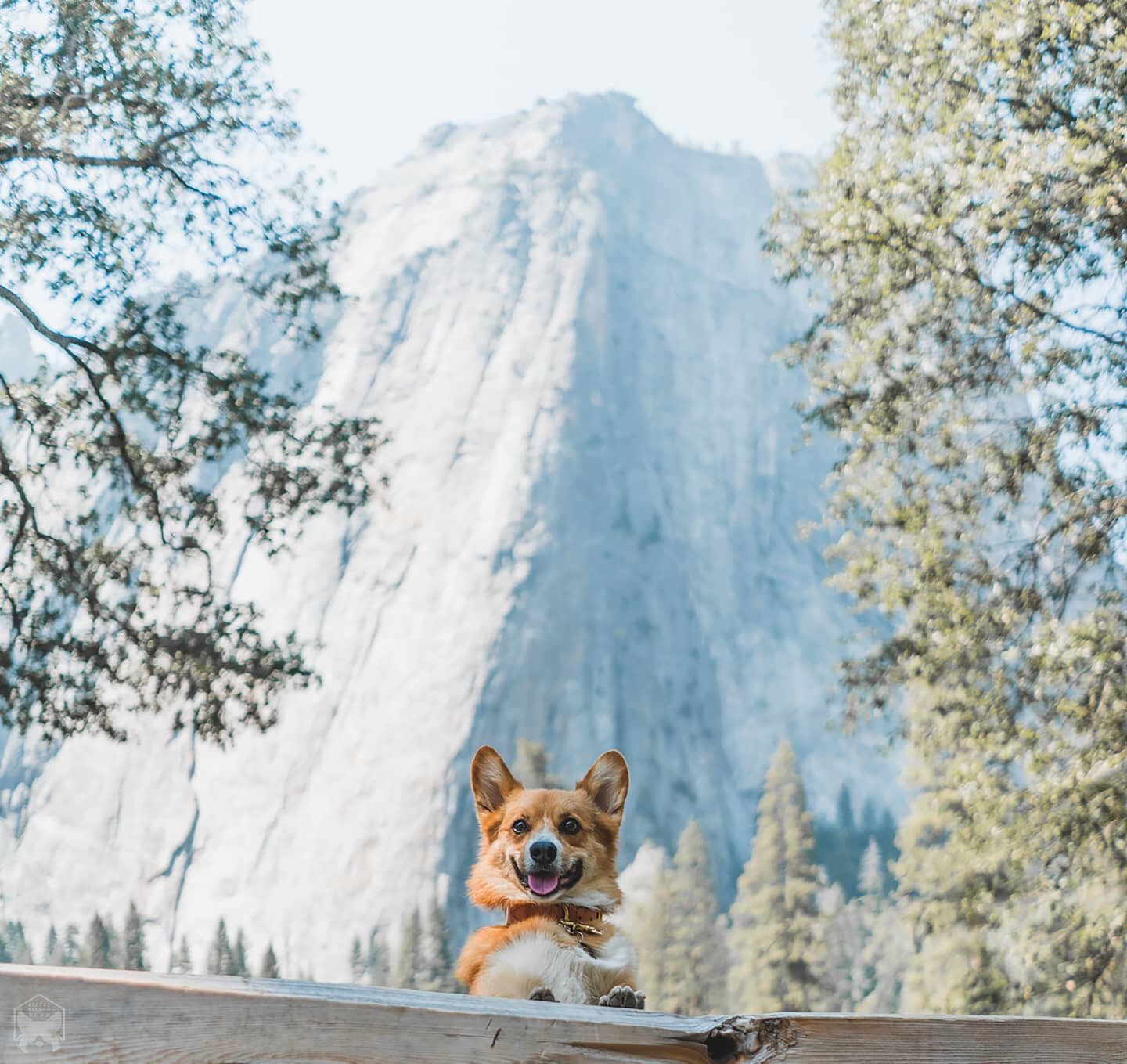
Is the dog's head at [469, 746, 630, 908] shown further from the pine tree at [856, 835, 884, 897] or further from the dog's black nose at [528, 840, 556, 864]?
the pine tree at [856, 835, 884, 897]

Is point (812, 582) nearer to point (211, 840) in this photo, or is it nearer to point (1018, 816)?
point (211, 840)

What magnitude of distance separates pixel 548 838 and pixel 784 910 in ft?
105

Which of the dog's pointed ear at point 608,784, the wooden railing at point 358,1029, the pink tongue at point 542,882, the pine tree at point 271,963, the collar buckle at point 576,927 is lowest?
the wooden railing at point 358,1029

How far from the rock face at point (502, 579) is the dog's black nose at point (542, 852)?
51.0 m

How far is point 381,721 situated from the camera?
2685 inches

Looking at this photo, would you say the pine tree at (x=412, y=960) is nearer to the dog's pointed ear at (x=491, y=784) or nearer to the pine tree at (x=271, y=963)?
the pine tree at (x=271, y=963)

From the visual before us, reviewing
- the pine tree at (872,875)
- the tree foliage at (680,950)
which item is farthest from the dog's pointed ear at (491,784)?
the pine tree at (872,875)

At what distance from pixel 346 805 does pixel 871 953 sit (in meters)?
29.6

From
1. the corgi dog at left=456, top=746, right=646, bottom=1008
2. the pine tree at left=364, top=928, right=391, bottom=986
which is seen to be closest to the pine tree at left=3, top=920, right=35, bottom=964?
the pine tree at left=364, top=928, right=391, bottom=986

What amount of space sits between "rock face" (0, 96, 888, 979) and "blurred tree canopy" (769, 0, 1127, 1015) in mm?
43073

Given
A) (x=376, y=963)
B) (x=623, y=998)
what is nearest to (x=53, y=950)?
(x=376, y=963)

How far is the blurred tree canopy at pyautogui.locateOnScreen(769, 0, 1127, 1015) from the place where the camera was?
29.8 ft

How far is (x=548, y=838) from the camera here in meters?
2.96

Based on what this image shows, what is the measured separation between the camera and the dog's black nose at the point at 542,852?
2.94 metres
